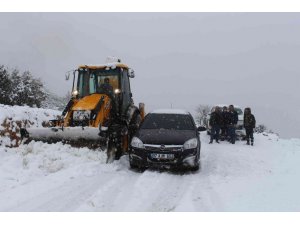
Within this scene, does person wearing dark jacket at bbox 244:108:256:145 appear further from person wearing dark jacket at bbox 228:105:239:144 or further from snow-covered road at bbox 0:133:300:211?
snow-covered road at bbox 0:133:300:211

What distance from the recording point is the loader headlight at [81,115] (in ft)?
34.7

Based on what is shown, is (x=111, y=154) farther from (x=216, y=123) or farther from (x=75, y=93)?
(x=216, y=123)

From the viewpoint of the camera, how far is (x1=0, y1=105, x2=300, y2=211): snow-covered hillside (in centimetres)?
609

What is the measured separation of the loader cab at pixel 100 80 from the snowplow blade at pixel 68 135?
221cm

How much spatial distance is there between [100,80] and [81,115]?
1.85 meters

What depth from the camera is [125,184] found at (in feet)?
25.3

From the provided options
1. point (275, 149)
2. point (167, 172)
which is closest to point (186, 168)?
point (167, 172)

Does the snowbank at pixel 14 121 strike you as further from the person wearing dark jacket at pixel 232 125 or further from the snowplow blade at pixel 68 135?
the person wearing dark jacket at pixel 232 125

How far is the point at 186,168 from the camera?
942cm

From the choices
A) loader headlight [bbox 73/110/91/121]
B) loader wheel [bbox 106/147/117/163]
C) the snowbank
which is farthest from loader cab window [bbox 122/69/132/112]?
the snowbank

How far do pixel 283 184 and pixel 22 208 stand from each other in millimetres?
5384

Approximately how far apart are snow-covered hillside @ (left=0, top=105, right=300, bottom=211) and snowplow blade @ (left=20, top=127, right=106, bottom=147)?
232mm

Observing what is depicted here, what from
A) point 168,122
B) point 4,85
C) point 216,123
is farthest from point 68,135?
point 4,85

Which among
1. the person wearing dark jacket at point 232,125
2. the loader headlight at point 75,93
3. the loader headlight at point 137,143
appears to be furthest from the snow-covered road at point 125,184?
the person wearing dark jacket at point 232,125
